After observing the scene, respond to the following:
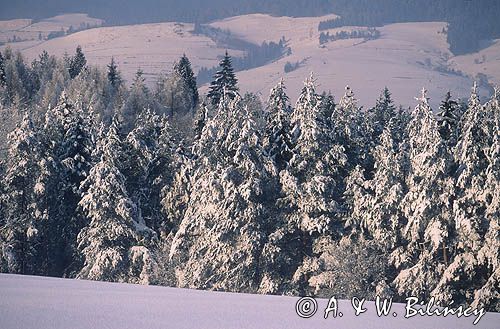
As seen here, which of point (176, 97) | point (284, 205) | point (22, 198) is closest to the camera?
point (284, 205)

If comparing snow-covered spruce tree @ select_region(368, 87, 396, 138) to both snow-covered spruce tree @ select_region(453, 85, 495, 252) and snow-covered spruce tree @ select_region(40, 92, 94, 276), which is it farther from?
snow-covered spruce tree @ select_region(40, 92, 94, 276)

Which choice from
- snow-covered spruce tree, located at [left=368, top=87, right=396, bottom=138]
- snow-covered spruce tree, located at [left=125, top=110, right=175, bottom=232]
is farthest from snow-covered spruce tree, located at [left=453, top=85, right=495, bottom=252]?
snow-covered spruce tree, located at [left=125, top=110, right=175, bottom=232]

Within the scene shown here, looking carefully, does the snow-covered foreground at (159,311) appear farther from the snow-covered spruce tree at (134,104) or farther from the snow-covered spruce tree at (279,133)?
the snow-covered spruce tree at (134,104)

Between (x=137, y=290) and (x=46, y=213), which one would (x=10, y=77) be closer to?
(x=46, y=213)

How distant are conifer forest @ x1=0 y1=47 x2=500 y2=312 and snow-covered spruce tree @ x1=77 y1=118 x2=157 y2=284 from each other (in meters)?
0.09

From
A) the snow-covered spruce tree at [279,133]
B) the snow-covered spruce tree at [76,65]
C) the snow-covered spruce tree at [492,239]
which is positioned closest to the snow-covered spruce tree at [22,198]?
the snow-covered spruce tree at [279,133]

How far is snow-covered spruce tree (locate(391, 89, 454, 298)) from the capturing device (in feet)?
102

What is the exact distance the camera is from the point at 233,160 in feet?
117

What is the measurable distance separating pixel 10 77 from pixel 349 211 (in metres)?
89.8

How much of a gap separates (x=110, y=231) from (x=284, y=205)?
10110 mm

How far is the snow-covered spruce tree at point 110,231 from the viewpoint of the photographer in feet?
121

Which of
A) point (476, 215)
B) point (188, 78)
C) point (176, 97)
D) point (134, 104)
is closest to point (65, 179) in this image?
point (476, 215)

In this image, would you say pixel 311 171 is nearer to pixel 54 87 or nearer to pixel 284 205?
pixel 284 205

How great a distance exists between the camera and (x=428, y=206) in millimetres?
31219
